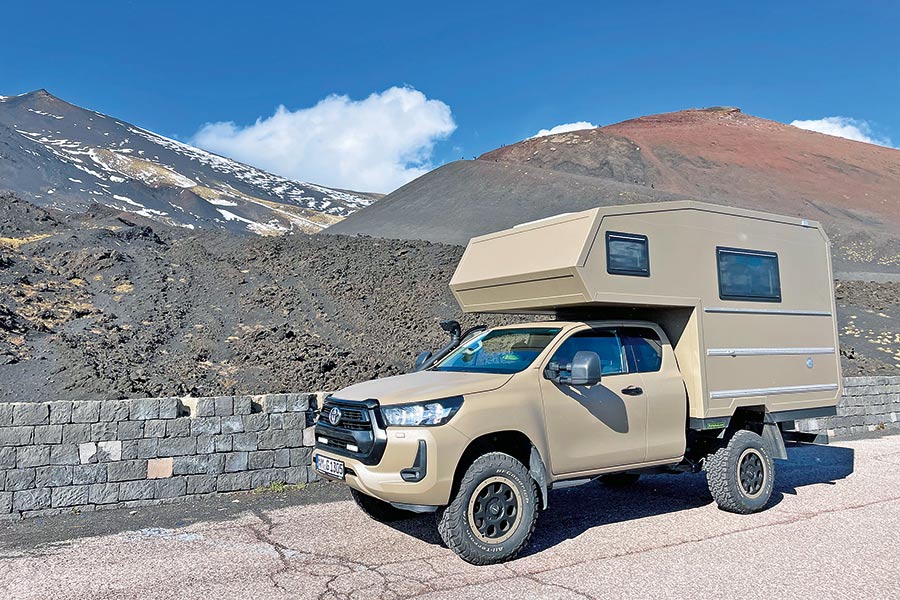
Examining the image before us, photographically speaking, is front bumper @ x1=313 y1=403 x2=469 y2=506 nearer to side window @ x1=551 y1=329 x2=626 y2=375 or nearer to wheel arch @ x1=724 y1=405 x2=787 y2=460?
side window @ x1=551 y1=329 x2=626 y2=375

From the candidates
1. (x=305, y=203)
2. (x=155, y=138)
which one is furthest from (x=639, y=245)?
(x=155, y=138)

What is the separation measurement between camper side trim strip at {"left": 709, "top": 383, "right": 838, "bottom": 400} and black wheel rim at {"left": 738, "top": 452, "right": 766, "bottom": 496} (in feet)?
2.17

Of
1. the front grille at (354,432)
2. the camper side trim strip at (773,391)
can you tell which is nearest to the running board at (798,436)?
the camper side trim strip at (773,391)

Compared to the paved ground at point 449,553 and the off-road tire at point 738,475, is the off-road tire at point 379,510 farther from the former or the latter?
the off-road tire at point 738,475

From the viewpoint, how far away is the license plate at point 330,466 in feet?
19.8

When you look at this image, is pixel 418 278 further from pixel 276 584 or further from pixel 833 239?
pixel 833 239

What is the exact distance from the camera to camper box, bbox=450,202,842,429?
6.59 m

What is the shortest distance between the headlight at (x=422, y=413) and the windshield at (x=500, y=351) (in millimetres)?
844

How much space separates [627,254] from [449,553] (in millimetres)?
3151

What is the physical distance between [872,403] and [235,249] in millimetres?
A: 19073

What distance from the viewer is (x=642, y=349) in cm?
709

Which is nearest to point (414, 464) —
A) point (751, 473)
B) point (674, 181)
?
point (751, 473)

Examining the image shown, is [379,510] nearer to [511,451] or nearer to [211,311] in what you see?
[511,451]

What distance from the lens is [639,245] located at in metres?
6.79
